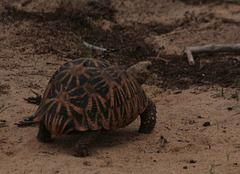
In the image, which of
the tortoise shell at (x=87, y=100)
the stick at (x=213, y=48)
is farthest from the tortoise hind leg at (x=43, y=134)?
the stick at (x=213, y=48)

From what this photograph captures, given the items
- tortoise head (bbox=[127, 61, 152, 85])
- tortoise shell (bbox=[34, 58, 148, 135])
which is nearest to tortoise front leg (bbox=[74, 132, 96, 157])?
tortoise shell (bbox=[34, 58, 148, 135])

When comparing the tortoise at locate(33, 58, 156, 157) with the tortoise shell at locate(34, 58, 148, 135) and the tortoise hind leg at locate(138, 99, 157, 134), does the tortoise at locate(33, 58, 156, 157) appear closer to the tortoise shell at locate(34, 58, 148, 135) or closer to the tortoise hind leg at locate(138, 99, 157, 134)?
the tortoise shell at locate(34, 58, 148, 135)

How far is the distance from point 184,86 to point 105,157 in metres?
3.00

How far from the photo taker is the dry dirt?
11.6 ft

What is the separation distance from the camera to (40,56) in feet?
23.8

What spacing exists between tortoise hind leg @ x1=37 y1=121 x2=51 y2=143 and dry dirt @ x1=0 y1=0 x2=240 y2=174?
0.06 m

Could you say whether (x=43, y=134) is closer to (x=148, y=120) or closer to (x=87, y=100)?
(x=87, y=100)

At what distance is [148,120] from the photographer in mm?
4469

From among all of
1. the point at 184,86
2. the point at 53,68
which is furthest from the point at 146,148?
the point at 53,68

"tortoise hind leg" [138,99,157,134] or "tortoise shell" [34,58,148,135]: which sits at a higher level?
"tortoise shell" [34,58,148,135]

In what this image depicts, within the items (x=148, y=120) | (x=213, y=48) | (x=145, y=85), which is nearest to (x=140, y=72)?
(x=148, y=120)

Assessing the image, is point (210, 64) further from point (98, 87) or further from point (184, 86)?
point (98, 87)

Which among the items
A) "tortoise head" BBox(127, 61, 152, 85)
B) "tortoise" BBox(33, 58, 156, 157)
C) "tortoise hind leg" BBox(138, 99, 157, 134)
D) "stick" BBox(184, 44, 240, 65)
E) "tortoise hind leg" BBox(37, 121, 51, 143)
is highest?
"tortoise" BBox(33, 58, 156, 157)

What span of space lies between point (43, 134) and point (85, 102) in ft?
2.02
